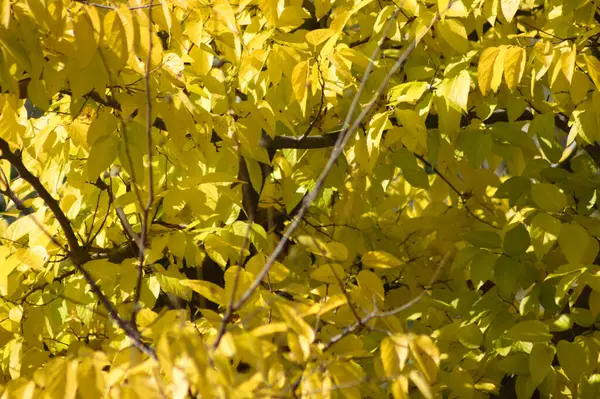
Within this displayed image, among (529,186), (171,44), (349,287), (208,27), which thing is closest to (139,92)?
(208,27)

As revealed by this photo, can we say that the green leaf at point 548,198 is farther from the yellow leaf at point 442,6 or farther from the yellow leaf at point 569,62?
the yellow leaf at point 442,6

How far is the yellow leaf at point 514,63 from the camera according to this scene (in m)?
1.95

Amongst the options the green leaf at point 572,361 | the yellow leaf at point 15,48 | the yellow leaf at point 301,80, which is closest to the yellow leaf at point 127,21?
the yellow leaf at point 15,48

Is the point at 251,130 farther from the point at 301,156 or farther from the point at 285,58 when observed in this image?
the point at 301,156

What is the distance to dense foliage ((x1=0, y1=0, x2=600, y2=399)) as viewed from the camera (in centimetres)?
148

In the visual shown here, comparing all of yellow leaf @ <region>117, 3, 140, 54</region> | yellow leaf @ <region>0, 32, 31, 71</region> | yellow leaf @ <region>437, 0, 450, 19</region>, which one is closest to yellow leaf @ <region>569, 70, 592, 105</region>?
yellow leaf @ <region>437, 0, 450, 19</region>

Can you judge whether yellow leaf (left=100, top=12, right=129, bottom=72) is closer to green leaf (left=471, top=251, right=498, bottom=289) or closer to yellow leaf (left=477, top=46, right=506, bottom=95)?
yellow leaf (left=477, top=46, right=506, bottom=95)

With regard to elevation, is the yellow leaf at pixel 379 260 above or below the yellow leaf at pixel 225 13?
below

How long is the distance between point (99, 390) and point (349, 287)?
2.60ft

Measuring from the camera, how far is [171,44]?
89.6 inches

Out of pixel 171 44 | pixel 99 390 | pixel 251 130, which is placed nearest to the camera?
pixel 99 390

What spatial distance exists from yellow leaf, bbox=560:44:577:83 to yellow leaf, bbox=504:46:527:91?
97 millimetres

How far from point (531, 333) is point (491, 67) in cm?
71

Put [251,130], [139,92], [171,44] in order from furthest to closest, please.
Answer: [171,44]
[251,130]
[139,92]
